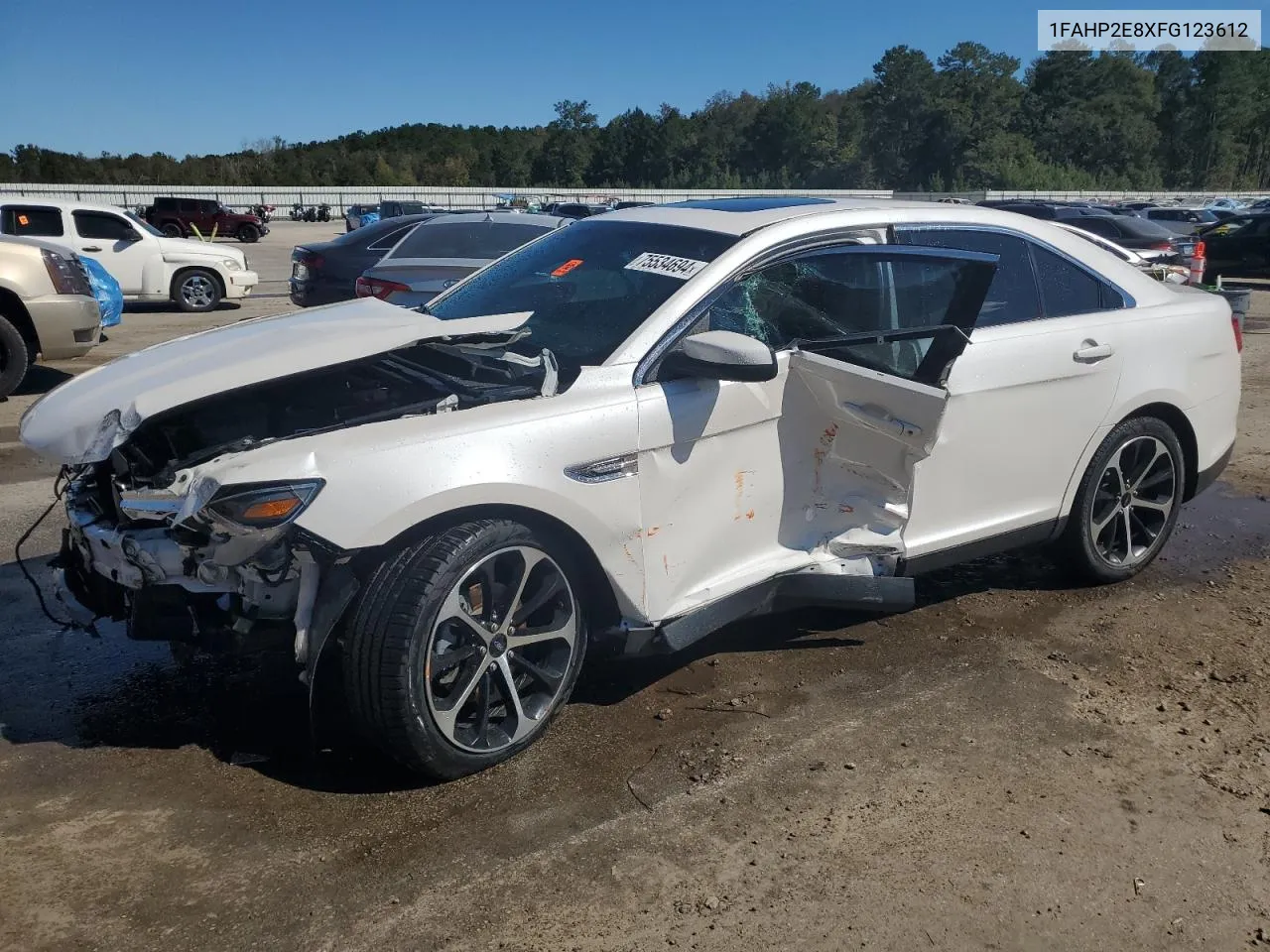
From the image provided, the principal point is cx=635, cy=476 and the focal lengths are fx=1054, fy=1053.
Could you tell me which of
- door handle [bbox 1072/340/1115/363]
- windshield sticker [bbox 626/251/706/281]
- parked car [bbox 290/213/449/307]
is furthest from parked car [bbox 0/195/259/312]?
door handle [bbox 1072/340/1115/363]

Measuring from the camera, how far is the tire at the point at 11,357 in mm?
9164

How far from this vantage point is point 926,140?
84.0 metres

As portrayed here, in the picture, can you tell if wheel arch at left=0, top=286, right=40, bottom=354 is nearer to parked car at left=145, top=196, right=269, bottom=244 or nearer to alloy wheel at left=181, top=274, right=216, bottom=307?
alloy wheel at left=181, top=274, right=216, bottom=307

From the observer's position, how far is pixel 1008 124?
8394 cm

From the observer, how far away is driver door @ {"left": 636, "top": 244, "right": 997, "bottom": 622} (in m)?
3.49

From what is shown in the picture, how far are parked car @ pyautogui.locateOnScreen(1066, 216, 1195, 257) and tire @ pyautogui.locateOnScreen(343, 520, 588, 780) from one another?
57.0 ft

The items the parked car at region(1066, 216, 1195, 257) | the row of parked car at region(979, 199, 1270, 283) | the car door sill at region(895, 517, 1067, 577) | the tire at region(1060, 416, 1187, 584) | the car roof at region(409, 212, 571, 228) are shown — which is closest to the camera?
the car door sill at region(895, 517, 1067, 577)

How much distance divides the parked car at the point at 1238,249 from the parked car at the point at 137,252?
60.6 ft

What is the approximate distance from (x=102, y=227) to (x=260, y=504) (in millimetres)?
14864

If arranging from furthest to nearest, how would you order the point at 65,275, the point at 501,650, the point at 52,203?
the point at 52,203, the point at 65,275, the point at 501,650

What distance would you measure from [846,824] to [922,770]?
17.1 inches

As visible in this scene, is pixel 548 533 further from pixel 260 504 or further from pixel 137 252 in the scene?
pixel 137 252

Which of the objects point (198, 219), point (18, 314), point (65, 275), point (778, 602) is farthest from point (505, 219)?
point (198, 219)

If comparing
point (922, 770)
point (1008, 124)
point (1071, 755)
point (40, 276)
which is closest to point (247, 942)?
point (922, 770)
